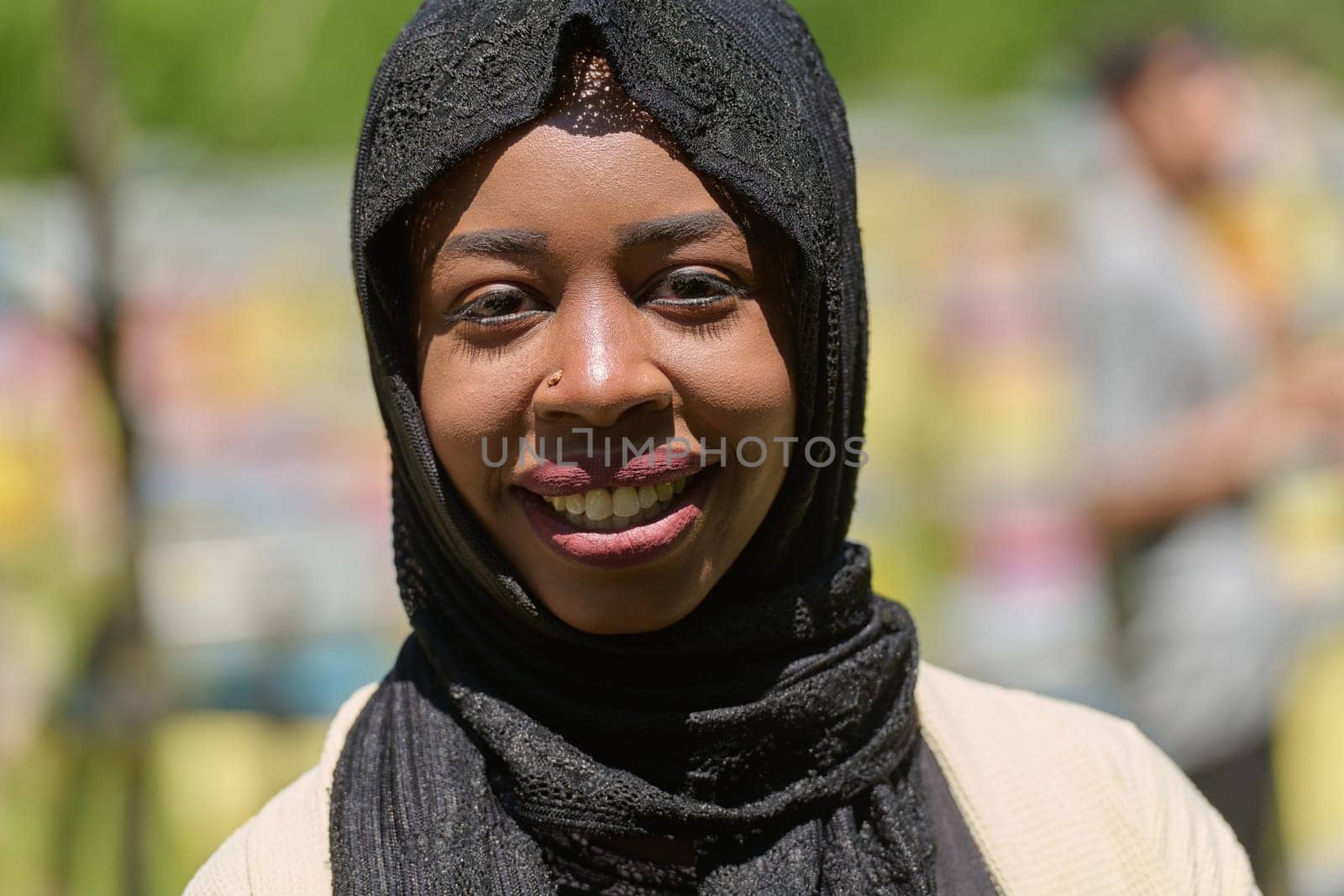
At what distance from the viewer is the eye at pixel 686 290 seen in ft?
5.20

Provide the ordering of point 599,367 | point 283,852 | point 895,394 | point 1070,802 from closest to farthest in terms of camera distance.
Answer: point 599,367
point 283,852
point 1070,802
point 895,394

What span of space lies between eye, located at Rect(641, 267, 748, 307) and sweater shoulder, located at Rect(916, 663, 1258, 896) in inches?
25.8

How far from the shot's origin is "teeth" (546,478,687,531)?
1595mm

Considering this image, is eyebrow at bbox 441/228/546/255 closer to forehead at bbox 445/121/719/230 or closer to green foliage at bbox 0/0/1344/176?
forehead at bbox 445/121/719/230

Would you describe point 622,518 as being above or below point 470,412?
below

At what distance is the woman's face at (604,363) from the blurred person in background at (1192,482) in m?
2.33

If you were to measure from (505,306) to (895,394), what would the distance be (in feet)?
17.0

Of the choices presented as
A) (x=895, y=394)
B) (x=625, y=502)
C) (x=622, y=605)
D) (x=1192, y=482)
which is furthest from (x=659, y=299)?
(x=895, y=394)

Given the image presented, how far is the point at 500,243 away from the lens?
157 cm

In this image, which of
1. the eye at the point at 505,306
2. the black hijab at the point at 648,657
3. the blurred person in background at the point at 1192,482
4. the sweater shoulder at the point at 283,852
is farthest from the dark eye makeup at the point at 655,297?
the blurred person in background at the point at 1192,482

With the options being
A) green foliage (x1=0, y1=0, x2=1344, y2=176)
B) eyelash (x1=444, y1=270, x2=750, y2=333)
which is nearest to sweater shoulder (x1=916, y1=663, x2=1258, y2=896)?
eyelash (x1=444, y1=270, x2=750, y2=333)

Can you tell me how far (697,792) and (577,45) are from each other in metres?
0.84

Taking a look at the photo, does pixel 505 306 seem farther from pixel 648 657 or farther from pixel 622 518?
pixel 648 657

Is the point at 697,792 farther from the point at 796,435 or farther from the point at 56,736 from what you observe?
the point at 56,736
